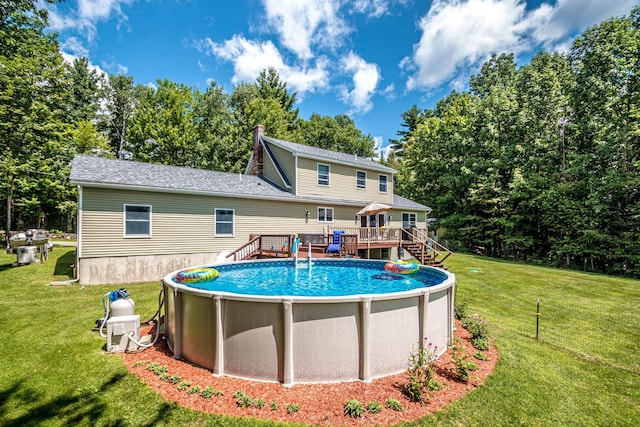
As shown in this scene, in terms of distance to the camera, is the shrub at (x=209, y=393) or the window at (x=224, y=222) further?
the window at (x=224, y=222)

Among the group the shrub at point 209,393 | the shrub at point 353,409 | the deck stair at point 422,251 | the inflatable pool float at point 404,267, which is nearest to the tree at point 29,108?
the shrub at point 209,393

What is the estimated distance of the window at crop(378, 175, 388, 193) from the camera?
2105 cm

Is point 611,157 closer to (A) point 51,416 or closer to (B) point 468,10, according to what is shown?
(B) point 468,10

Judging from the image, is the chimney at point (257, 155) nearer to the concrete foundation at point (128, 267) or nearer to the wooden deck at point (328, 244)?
the wooden deck at point (328, 244)

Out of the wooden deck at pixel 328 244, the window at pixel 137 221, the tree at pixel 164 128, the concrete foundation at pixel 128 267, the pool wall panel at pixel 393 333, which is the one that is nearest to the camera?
the pool wall panel at pixel 393 333

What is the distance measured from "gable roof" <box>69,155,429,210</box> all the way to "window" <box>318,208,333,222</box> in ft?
2.15

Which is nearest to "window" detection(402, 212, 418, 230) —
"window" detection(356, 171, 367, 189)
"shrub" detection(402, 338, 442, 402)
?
"window" detection(356, 171, 367, 189)

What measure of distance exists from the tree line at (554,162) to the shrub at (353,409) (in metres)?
21.2

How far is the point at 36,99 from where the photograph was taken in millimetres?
19953

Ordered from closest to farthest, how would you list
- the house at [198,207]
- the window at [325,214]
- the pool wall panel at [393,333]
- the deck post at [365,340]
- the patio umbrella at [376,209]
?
the deck post at [365,340]
the pool wall panel at [393,333]
the house at [198,207]
the patio umbrella at [376,209]
the window at [325,214]

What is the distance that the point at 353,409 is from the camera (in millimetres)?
3689

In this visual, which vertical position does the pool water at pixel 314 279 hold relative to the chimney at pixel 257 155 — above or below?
below

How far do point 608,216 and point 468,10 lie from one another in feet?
50.9

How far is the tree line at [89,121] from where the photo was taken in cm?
1836
